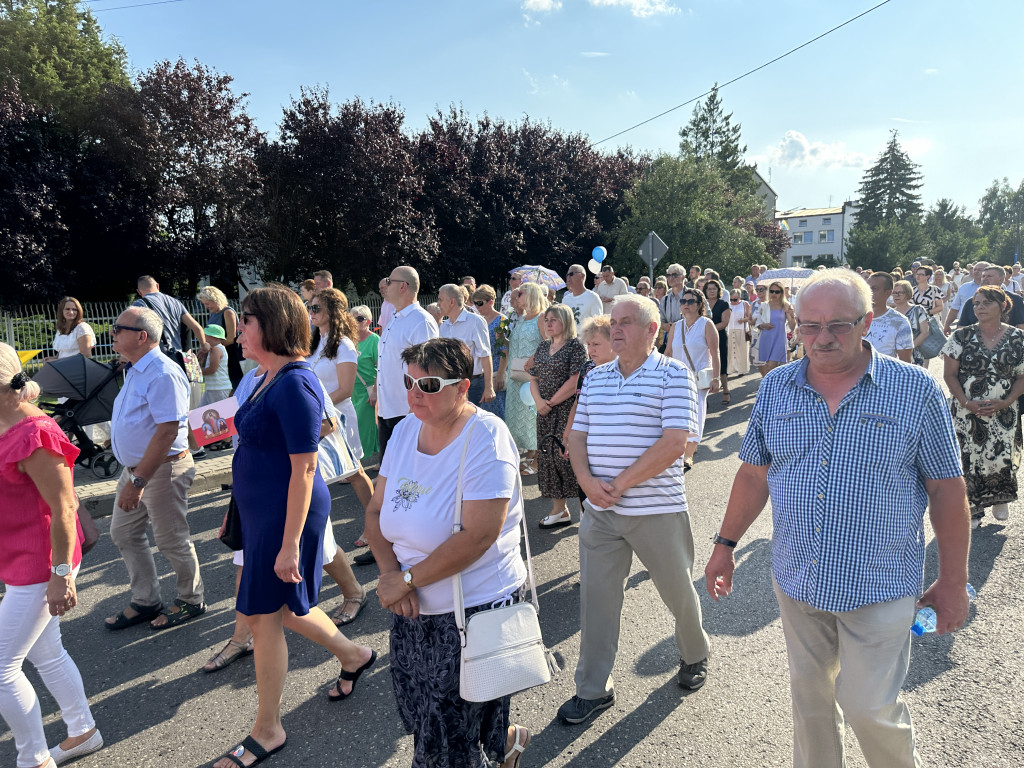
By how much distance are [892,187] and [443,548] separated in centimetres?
8452

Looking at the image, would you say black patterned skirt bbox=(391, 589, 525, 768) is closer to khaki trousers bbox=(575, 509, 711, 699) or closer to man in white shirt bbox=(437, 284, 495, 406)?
khaki trousers bbox=(575, 509, 711, 699)

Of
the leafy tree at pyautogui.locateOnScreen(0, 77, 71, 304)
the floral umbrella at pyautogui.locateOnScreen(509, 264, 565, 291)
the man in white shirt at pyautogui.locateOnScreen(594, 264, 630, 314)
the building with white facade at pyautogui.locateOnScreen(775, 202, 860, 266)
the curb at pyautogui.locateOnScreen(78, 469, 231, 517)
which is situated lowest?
the curb at pyautogui.locateOnScreen(78, 469, 231, 517)

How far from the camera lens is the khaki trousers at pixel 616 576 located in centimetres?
311

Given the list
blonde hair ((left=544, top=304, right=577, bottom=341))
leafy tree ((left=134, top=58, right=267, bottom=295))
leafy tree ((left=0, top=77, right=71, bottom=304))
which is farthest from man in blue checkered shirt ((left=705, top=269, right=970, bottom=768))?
leafy tree ((left=134, top=58, right=267, bottom=295))

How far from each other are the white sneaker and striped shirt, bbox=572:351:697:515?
2.58 metres

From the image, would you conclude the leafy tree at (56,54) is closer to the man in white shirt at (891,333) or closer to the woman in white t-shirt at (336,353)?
the woman in white t-shirt at (336,353)

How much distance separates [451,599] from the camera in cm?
230

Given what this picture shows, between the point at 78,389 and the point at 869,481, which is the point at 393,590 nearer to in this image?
the point at 869,481

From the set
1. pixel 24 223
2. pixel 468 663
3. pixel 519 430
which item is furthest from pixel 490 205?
pixel 468 663

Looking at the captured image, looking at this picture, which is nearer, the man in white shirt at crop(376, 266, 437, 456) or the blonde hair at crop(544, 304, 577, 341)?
the blonde hair at crop(544, 304, 577, 341)

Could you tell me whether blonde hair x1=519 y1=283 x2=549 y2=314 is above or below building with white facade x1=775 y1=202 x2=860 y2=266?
below

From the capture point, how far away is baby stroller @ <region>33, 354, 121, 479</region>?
702 centimetres

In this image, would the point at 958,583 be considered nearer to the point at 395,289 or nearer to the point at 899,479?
the point at 899,479

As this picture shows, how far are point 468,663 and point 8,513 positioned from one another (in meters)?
2.06
